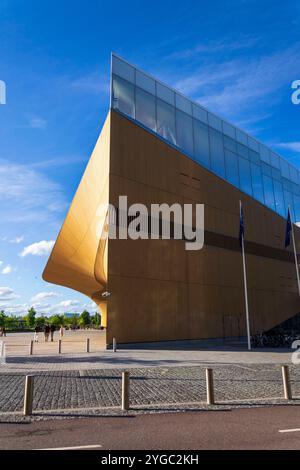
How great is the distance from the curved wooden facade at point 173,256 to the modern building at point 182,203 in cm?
8

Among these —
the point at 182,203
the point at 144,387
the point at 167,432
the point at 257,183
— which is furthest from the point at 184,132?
the point at 167,432

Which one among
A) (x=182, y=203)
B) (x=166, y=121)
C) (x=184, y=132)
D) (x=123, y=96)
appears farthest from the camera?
(x=184, y=132)

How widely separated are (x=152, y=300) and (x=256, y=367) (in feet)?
32.7

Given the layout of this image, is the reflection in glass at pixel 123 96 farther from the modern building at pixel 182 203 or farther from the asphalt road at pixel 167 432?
the asphalt road at pixel 167 432

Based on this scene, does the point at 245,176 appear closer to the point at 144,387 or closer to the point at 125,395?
the point at 144,387

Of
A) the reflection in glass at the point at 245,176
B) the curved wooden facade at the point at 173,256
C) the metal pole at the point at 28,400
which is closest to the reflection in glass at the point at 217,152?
the curved wooden facade at the point at 173,256

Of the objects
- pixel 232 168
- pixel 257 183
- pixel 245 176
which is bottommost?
pixel 257 183

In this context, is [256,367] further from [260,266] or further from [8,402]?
[260,266]

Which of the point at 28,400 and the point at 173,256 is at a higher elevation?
the point at 173,256

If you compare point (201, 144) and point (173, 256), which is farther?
point (201, 144)

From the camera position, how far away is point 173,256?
81.5ft

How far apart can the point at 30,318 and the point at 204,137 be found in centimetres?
6923

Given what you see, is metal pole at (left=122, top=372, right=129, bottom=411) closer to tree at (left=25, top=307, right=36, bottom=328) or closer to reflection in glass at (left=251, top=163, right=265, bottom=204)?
reflection in glass at (left=251, top=163, right=265, bottom=204)
